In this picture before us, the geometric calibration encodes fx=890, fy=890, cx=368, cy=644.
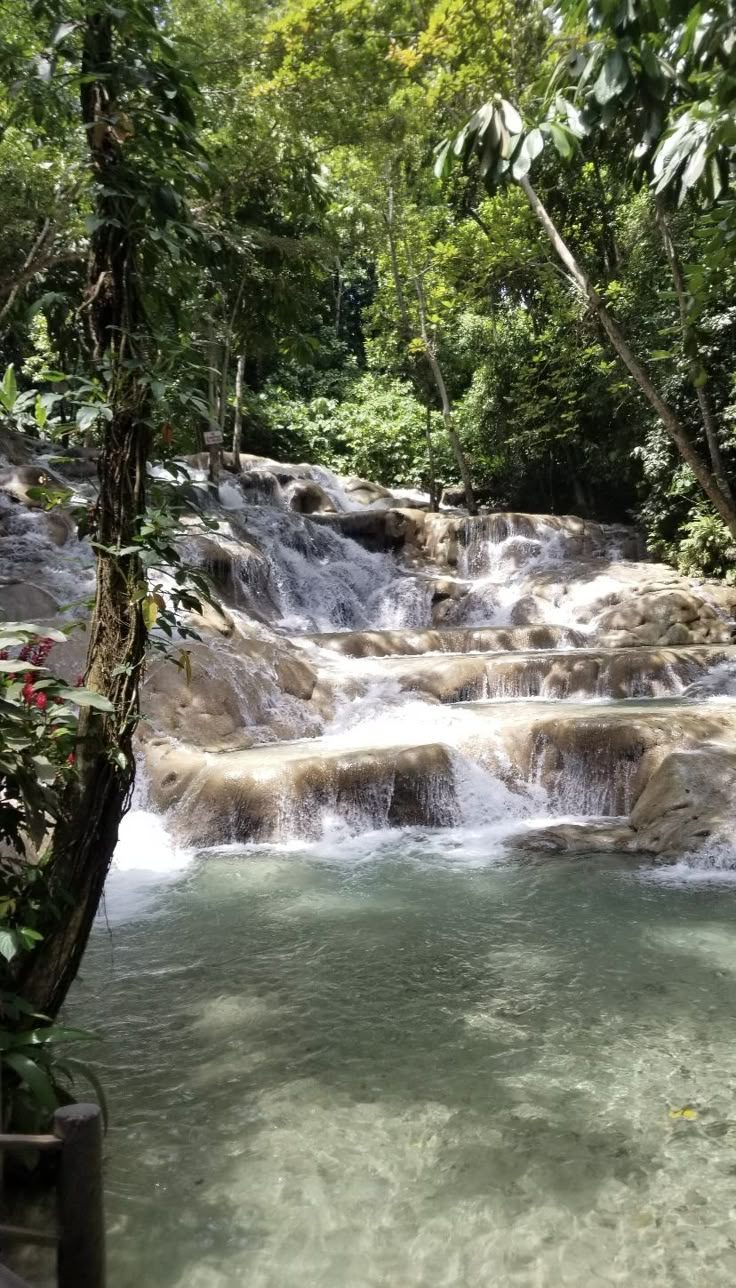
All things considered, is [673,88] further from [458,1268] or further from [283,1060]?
[283,1060]

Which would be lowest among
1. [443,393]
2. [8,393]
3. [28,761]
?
[28,761]

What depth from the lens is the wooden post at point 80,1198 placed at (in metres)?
1.68

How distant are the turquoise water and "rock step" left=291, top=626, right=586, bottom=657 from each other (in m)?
6.88

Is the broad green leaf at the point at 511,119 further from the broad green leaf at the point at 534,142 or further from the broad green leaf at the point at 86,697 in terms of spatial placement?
the broad green leaf at the point at 86,697

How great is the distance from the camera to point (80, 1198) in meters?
1.73

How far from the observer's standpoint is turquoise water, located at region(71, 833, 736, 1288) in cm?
252

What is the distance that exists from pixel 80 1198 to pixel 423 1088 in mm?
1887

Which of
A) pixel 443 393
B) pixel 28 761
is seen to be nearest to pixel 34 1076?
pixel 28 761

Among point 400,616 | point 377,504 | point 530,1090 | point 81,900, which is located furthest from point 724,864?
point 377,504

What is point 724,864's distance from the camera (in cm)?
626

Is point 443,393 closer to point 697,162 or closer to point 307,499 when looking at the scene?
point 307,499

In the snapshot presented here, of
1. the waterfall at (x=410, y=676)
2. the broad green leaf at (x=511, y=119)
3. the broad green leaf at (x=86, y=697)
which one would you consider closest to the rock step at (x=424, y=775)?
the waterfall at (x=410, y=676)

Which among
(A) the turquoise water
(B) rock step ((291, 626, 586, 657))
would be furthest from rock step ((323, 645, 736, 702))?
(A) the turquoise water

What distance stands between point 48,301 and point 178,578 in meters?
0.99
